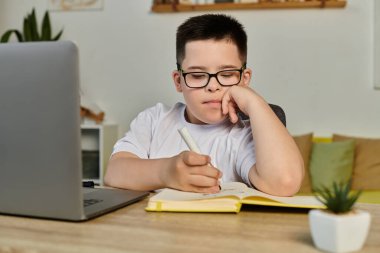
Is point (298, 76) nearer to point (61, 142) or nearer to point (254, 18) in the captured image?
point (254, 18)

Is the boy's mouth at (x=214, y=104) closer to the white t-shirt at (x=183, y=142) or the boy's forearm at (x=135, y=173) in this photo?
the white t-shirt at (x=183, y=142)

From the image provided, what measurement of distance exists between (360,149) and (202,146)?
2.24 m

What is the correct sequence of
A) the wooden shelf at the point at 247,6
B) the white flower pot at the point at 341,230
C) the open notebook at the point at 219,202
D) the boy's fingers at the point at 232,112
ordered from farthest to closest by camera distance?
the wooden shelf at the point at 247,6, the boy's fingers at the point at 232,112, the open notebook at the point at 219,202, the white flower pot at the point at 341,230

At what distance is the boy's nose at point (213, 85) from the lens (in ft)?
4.33

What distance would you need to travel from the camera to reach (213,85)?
A: 52.0 inches

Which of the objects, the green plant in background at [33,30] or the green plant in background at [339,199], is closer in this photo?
the green plant in background at [339,199]

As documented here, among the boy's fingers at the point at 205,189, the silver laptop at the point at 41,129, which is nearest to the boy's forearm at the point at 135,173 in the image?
the boy's fingers at the point at 205,189

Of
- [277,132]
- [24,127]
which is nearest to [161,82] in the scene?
[277,132]

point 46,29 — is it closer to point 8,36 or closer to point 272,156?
point 8,36

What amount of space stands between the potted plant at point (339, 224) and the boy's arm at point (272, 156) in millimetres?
393

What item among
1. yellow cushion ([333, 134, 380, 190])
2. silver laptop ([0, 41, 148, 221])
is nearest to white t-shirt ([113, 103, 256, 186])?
silver laptop ([0, 41, 148, 221])

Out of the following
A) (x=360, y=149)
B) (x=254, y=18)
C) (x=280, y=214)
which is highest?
(x=254, y=18)

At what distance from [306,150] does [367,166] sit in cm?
40

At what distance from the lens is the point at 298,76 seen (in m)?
3.72
